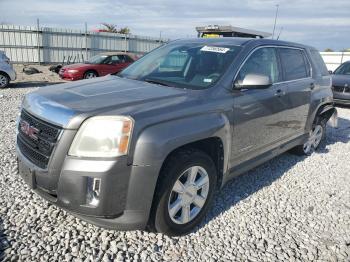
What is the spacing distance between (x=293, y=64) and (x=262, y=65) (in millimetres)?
1021

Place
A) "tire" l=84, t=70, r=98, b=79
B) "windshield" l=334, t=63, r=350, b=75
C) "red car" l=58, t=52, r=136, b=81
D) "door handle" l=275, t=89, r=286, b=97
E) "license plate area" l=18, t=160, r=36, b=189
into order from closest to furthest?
"license plate area" l=18, t=160, r=36, b=189 → "door handle" l=275, t=89, r=286, b=97 → "windshield" l=334, t=63, r=350, b=75 → "red car" l=58, t=52, r=136, b=81 → "tire" l=84, t=70, r=98, b=79

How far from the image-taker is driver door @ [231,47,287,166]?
11.4 feet

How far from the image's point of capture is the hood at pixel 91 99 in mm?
2555

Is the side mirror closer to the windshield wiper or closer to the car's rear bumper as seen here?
the windshield wiper

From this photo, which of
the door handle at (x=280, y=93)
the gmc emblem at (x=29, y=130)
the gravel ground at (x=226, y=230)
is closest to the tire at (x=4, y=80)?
the gravel ground at (x=226, y=230)

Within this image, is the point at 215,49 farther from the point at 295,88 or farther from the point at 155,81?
the point at 295,88

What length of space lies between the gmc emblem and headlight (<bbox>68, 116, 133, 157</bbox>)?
1.56ft

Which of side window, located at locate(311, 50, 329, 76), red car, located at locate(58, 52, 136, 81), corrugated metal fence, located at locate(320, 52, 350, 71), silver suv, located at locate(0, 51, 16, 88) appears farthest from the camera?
corrugated metal fence, located at locate(320, 52, 350, 71)

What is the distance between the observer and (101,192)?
8.04 ft

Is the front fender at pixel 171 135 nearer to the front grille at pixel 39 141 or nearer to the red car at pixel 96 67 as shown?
the front grille at pixel 39 141

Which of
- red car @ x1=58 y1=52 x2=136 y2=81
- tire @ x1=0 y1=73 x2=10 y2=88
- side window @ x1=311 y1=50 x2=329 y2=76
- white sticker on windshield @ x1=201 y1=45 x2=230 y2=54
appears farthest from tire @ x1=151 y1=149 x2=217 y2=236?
tire @ x1=0 y1=73 x2=10 y2=88

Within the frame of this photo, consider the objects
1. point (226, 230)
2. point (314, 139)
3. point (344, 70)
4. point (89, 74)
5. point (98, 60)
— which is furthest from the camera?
point (98, 60)

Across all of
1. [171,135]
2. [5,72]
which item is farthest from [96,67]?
[171,135]

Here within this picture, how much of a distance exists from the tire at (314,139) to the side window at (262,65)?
173 cm
